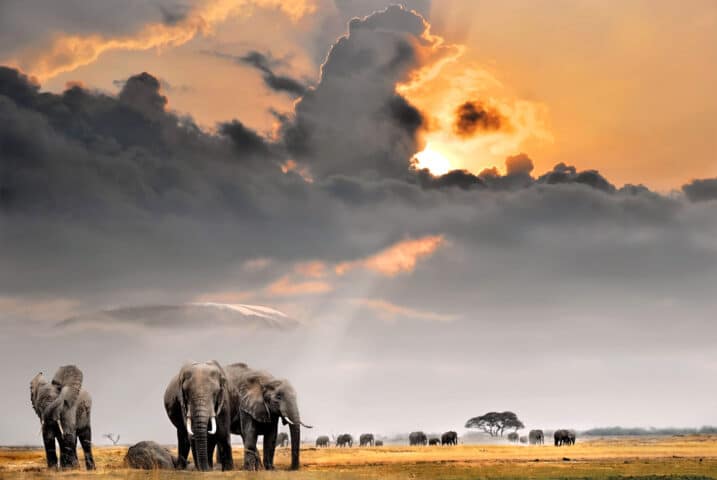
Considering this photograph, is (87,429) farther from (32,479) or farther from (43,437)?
(32,479)

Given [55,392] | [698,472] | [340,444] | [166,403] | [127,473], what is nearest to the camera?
[127,473]

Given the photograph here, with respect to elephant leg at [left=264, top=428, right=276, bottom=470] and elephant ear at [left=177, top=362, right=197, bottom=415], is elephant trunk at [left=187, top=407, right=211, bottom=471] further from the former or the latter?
elephant leg at [left=264, top=428, right=276, bottom=470]

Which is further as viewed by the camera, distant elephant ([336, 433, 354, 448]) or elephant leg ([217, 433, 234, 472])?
distant elephant ([336, 433, 354, 448])

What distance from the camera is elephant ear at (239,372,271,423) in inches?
1745

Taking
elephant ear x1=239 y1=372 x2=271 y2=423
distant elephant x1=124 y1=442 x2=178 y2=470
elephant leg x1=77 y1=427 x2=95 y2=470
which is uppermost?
elephant ear x1=239 y1=372 x2=271 y2=423

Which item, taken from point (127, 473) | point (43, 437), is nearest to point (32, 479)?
point (127, 473)

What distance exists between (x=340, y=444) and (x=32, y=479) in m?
143

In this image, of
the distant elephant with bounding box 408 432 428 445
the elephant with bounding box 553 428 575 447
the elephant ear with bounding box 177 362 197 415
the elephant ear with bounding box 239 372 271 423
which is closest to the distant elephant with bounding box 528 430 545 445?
the distant elephant with bounding box 408 432 428 445

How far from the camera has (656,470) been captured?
5684 cm

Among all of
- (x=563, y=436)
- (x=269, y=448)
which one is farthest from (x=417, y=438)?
(x=269, y=448)

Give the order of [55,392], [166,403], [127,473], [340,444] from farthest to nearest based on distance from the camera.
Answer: [340,444]
[55,392]
[166,403]
[127,473]

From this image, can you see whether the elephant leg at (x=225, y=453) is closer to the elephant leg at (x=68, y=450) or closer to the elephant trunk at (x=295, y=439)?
the elephant trunk at (x=295, y=439)

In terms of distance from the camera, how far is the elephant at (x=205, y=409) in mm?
38062

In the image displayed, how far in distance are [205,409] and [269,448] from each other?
6462 mm
